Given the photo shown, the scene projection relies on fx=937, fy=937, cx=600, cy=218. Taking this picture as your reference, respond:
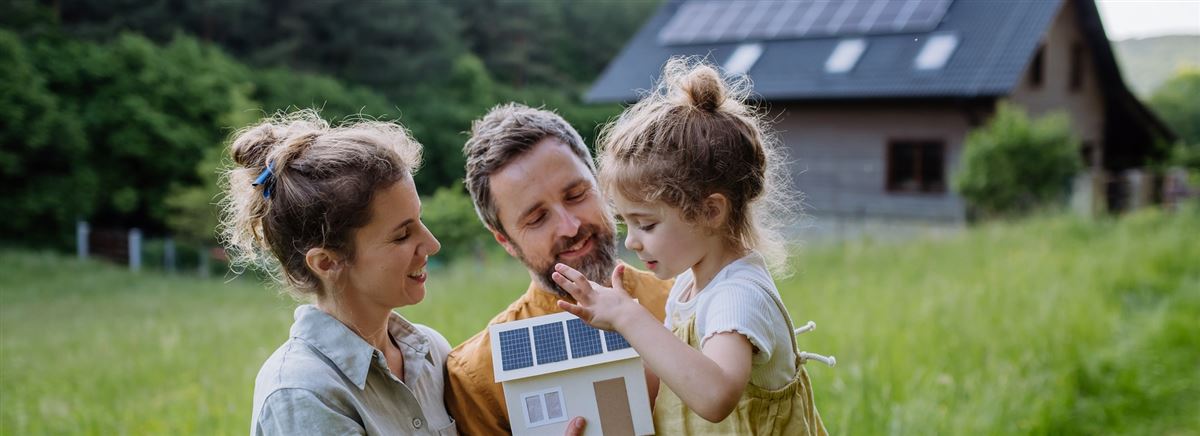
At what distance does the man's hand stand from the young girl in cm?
16

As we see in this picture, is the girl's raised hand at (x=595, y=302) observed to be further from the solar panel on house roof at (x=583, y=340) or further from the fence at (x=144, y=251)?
the fence at (x=144, y=251)

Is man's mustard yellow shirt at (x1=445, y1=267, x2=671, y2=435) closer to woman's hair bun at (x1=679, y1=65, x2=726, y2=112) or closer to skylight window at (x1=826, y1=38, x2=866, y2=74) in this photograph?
woman's hair bun at (x1=679, y1=65, x2=726, y2=112)

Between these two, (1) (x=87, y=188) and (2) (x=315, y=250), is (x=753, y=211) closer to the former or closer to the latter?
(2) (x=315, y=250)

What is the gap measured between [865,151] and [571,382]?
43.2 ft

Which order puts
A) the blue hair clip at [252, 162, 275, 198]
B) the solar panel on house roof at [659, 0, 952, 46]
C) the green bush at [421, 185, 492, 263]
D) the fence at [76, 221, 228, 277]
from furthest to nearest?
1. the fence at [76, 221, 228, 277]
2. the solar panel on house roof at [659, 0, 952, 46]
3. the green bush at [421, 185, 492, 263]
4. the blue hair clip at [252, 162, 275, 198]

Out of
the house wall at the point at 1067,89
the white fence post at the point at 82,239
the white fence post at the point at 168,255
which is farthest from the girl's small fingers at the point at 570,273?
the white fence post at the point at 82,239

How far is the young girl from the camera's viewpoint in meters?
1.48

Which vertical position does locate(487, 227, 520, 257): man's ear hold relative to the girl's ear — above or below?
above

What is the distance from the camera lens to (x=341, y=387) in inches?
60.1

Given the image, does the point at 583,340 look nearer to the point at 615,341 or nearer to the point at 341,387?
the point at 615,341

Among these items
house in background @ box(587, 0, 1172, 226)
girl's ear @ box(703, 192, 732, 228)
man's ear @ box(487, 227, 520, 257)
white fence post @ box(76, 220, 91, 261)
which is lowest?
girl's ear @ box(703, 192, 732, 228)

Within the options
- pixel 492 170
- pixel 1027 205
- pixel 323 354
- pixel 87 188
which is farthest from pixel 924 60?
pixel 87 188

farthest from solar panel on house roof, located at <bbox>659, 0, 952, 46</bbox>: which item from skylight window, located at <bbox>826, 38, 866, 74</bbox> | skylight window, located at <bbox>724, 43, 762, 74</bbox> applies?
skylight window, located at <bbox>826, 38, 866, 74</bbox>

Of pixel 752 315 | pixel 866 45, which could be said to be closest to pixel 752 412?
pixel 752 315
